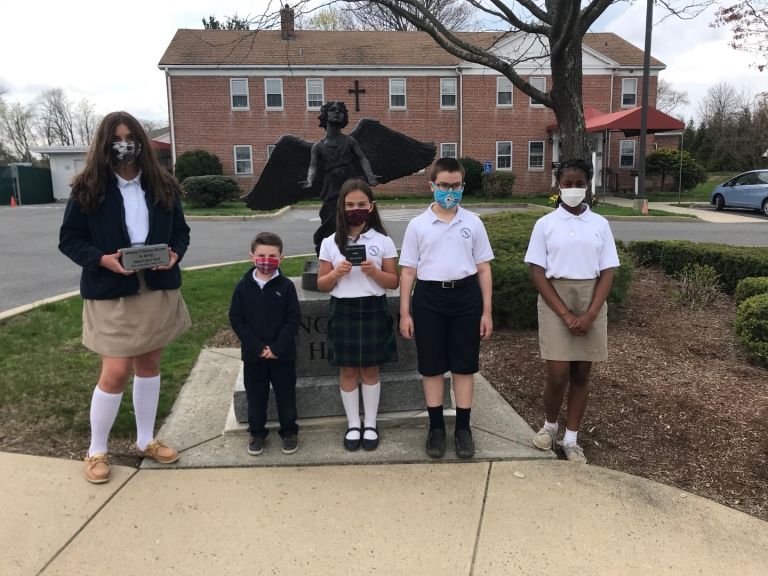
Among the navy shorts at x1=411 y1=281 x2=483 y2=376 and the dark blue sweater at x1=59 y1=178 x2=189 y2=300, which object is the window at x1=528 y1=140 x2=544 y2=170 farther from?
the dark blue sweater at x1=59 y1=178 x2=189 y2=300

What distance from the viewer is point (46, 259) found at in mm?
10266

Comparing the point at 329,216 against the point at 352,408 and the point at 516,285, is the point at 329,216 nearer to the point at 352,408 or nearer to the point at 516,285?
the point at 352,408

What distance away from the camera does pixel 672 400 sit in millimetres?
4129

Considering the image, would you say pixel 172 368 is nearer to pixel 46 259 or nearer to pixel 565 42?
pixel 565 42

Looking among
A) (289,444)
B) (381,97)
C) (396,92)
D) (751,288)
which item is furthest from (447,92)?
(289,444)

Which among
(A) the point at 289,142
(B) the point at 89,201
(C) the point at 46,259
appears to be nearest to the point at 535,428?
(A) the point at 289,142

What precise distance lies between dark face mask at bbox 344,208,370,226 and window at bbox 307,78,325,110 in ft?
81.6

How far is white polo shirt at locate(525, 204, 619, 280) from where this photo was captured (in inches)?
124

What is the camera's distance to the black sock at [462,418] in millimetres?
3418

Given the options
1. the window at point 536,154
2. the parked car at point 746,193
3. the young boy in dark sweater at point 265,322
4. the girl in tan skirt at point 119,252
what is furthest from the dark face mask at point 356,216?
the window at point 536,154

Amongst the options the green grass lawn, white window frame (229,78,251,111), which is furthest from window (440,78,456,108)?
the green grass lawn

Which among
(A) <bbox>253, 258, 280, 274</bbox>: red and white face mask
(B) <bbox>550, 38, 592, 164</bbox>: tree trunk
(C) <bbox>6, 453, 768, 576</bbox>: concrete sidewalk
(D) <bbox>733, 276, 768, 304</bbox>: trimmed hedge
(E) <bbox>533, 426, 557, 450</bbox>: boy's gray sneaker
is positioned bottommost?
(C) <bbox>6, 453, 768, 576</bbox>: concrete sidewalk

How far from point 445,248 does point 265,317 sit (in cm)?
103

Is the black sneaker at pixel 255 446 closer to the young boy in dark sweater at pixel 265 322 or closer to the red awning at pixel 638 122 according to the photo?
the young boy in dark sweater at pixel 265 322
